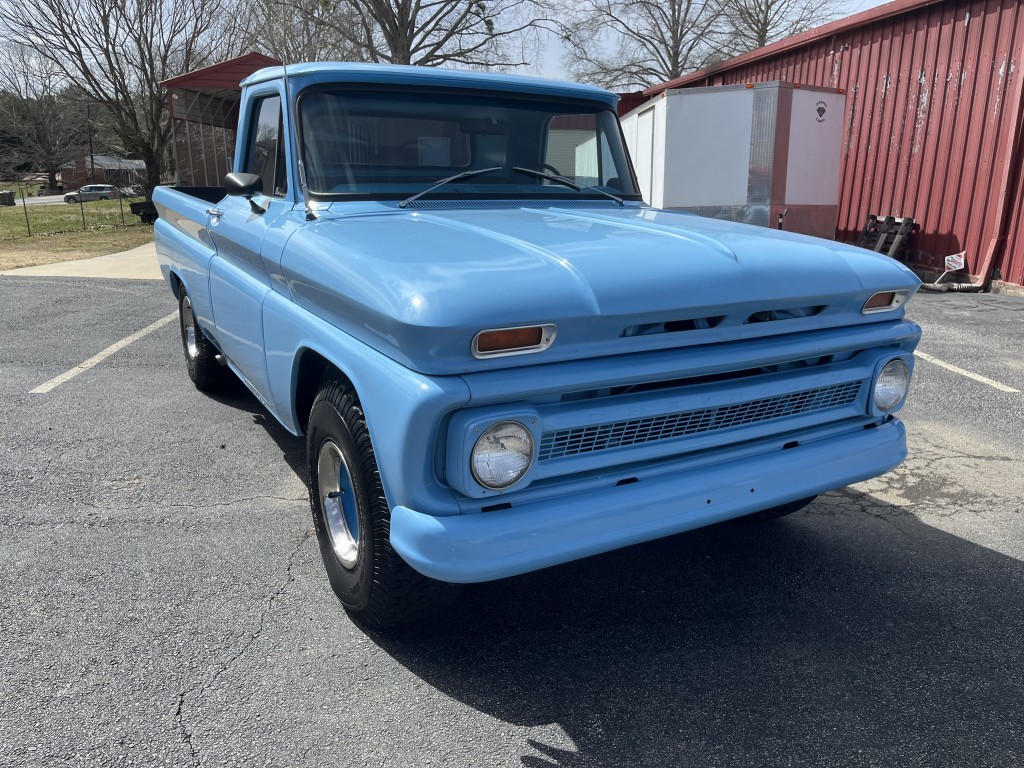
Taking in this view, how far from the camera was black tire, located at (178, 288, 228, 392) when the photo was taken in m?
5.16

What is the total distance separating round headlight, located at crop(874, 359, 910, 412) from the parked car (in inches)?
1823

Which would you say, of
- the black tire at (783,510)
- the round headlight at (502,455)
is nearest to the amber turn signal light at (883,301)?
the black tire at (783,510)

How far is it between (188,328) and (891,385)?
437cm

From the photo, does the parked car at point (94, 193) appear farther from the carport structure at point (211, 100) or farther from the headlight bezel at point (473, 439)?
the headlight bezel at point (473, 439)

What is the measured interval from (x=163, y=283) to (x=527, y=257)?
9.37 meters

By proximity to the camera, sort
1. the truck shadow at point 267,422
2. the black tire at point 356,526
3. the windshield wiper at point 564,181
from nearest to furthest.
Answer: the black tire at point 356,526 → the windshield wiper at point 564,181 → the truck shadow at point 267,422

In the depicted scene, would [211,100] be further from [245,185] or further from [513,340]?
[513,340]

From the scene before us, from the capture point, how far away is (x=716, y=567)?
321 centimetres

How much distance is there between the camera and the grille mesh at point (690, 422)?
88.4 inches

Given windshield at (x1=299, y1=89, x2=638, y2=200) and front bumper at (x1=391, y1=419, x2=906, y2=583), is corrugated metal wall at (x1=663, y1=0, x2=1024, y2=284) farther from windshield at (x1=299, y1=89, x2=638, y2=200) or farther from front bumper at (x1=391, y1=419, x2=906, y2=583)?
front bumper at (x1=391, y1=419, x2=906, y2=583)

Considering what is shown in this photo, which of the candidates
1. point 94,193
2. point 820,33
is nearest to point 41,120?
point 94,193

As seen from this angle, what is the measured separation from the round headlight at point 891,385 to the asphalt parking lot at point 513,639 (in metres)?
0.72

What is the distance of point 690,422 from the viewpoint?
2.44 metres

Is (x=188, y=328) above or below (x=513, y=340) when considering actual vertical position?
below
